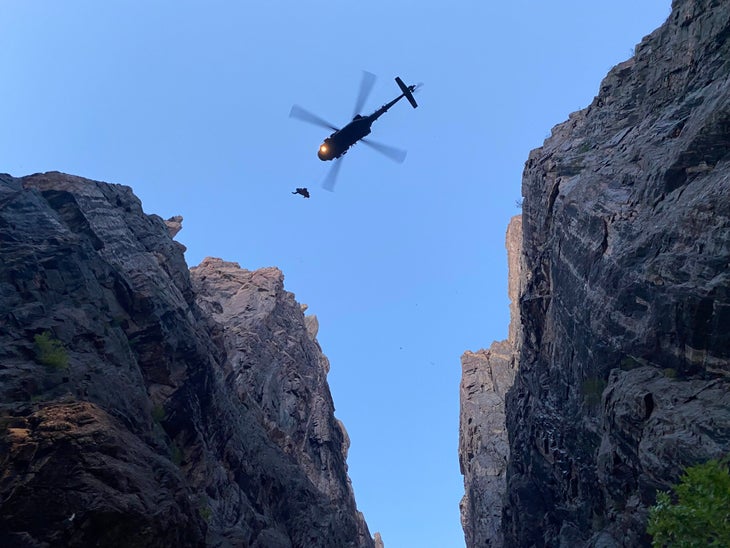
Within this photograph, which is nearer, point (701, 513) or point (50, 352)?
point (701, 513)

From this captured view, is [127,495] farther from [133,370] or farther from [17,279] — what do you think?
[17,279]

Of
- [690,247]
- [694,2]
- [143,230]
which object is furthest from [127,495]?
[694,2]

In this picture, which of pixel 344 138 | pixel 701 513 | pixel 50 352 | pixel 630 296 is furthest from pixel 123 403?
pixel 630 296

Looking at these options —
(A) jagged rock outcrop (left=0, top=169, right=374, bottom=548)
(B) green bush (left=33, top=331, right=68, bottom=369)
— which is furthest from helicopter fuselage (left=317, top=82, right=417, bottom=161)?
(B) green bush (left=33, top=331, right=68, bottom=369)

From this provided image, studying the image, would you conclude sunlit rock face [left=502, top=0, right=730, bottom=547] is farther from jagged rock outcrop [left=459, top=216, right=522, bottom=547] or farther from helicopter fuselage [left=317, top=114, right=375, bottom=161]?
jagged rock outcrop [left=459, top=216, right=522, bottom=547]

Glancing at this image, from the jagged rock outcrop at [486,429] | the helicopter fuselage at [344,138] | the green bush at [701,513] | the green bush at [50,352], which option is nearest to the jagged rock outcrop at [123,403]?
the green bush at [50,352]

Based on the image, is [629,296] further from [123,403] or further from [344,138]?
[123,403]
